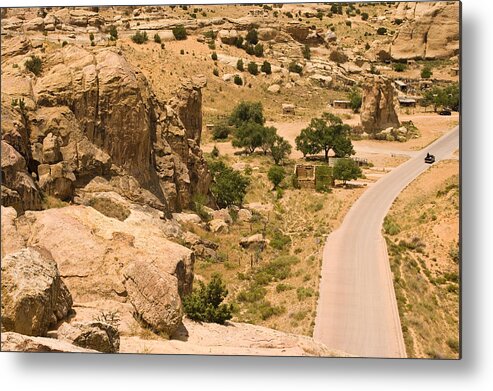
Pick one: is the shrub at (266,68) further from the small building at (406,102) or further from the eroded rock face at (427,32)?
the small building at (406,102)

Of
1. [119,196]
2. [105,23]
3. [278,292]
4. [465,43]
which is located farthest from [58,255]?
[105,23]

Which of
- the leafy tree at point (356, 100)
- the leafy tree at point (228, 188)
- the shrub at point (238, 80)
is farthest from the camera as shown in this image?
the shrub at point (238, 80)

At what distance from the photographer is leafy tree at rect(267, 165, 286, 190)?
1564 centimetres

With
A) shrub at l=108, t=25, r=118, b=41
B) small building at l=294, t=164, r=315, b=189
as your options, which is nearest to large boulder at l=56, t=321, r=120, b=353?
small building at l=294, t=164, r=315, b=189

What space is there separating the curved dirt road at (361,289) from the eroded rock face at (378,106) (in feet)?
36.1

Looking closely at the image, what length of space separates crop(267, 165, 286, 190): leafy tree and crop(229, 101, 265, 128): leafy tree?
4600 mm

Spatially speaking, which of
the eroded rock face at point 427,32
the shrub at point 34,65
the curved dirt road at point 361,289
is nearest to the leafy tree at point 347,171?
the curved dirt road at point 361,289

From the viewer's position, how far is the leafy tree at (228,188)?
15.1 m

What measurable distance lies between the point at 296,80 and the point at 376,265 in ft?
73.0

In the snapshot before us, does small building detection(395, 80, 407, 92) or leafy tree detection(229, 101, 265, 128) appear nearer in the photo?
leafy tree detection(229, 101, 265, 128)

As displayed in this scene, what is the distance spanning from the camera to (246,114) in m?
23.2

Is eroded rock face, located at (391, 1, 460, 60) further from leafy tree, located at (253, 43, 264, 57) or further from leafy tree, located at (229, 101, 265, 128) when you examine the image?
leafy tree, located at (253, 43, 264, 57)

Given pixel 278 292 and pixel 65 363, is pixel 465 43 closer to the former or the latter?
pixel 278 292

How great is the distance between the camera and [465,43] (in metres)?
8.98
